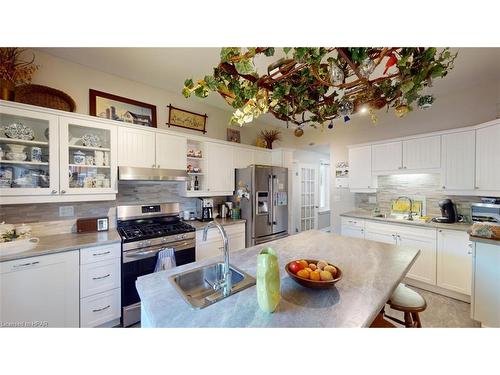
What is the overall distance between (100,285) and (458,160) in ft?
14.6

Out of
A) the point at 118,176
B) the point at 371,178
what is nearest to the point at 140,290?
the point at 118,176

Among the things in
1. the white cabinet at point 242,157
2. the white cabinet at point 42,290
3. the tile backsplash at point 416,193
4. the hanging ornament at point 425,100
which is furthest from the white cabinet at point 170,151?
the tile backsplash at point 416,193

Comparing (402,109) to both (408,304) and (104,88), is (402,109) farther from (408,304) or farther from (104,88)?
(104,88)

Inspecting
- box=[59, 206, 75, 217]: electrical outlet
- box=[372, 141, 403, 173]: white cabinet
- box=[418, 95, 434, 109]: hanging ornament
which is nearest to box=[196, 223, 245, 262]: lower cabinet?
box=[59, 206, 75, 217]: electrical outlet

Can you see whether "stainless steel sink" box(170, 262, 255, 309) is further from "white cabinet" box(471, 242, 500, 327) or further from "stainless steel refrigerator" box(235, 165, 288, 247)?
"white cabinet" box(471, 242, 500, 327)

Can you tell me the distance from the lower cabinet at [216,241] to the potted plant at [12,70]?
224cm

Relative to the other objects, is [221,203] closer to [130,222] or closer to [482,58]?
[130,222]

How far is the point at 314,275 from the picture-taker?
97 centimetres

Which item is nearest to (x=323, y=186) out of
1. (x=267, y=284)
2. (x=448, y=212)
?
(x=448, y=212)

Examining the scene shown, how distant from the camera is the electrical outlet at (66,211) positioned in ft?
6.73

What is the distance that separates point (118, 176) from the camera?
86.8 inches

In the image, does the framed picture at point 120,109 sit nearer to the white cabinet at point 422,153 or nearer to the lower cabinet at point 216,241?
the lower cabinet at point 216,241

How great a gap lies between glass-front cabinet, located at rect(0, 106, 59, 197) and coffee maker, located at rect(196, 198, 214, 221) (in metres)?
1.66

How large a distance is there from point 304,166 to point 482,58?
9.91ft
